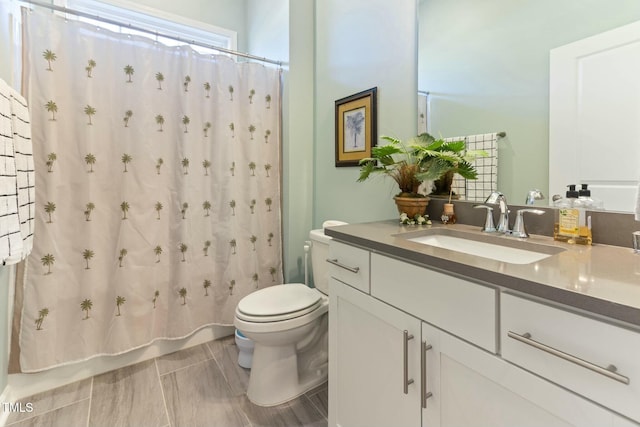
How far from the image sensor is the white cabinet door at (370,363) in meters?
0.86

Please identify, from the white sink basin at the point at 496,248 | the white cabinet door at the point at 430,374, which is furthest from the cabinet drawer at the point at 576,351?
the white sink basin at the point at 496,248

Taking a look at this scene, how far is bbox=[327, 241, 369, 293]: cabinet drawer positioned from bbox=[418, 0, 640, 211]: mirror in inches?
25.3

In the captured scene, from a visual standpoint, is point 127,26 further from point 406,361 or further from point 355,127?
Result: point 406,361

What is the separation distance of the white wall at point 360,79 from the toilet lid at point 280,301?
20.5 inches

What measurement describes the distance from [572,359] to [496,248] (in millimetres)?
516

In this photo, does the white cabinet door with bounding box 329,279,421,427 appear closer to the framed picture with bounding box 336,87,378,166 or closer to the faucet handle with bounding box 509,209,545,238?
the faucet handle with bounding box 509,209,545,238

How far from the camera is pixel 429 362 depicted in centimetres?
81

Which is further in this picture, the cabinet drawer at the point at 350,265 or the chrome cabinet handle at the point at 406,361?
the cabinet drawer at the point at 350,265

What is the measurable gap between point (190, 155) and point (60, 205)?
71 centimetres

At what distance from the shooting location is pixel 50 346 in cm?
157

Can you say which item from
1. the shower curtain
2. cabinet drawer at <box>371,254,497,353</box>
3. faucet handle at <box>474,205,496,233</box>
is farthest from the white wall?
cabinet drawer at <box>371,254,497,353</box>

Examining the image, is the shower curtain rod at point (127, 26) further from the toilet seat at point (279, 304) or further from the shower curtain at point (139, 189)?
the toilet seat at point (279, 304)

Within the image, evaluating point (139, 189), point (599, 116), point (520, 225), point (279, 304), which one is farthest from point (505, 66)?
point (139, 189)

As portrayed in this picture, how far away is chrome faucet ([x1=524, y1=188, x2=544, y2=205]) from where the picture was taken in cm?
106
